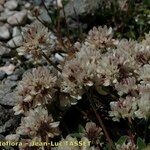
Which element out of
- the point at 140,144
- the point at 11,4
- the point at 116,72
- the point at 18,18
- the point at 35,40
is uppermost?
the point at 11,4

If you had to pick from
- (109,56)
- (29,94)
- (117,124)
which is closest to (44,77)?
(29,94)

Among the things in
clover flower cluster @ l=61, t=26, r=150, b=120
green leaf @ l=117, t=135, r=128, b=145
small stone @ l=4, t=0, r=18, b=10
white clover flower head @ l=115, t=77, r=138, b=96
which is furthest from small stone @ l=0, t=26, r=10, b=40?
green leaf @ l=117, t=135, r=128, b=145

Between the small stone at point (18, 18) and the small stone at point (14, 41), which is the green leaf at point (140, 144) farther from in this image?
the small stone at point (18, 18)

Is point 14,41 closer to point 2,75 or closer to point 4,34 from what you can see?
point 4,34

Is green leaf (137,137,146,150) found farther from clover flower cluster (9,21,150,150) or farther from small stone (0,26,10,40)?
small stone (0,26,10,40)

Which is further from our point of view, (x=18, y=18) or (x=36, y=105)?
(x=18, y=18)

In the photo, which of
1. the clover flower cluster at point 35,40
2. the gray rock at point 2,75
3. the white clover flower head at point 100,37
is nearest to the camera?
the clover flower cluster at point 35,40

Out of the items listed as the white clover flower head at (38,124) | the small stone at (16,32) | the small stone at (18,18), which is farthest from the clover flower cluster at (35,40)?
the small stone at (18,18)

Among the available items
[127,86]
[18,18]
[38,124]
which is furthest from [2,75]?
[127,86]

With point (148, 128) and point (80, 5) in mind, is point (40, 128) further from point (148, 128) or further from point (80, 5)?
point (80, 5)

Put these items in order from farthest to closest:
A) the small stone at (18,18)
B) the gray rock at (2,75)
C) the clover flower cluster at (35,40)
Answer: the small stone at (18,18) → the gray rock at (2,75) → the clover flower cluster at (35,40)
